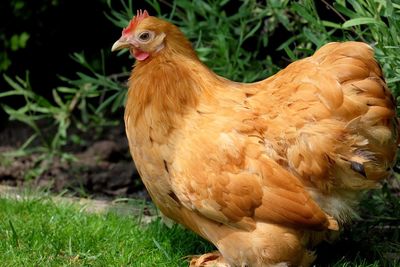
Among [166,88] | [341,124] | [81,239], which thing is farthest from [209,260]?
[341,124]

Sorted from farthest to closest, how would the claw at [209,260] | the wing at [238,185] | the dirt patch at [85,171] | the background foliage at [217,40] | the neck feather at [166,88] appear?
1. the dirt patch at [85,171]
2. the background foliage at [217,40]
3. the claw at [209,260]
4. the neck feather at [166,88]
5. the wing at [238,185]

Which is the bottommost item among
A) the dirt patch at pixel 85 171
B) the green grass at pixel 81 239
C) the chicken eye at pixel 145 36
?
the dirt patch at pixel 85 171

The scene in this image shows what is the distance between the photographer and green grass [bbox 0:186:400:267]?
4.45 m

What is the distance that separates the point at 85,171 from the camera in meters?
6.58

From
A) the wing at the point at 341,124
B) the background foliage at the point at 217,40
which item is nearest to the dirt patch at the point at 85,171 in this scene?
the background foliage at the point at 217,40

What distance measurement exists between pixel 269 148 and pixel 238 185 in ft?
0.83

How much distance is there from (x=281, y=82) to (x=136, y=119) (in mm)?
790

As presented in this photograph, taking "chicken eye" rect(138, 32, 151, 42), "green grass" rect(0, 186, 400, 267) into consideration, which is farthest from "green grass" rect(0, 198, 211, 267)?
"chicken eye" rect(138, 32, 151, 42)

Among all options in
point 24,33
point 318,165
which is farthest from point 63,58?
point 318,165

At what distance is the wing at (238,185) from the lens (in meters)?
3.97

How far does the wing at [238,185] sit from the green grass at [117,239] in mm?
614

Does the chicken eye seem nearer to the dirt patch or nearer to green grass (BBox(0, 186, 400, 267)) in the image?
green grass (BBox(0, 186, 400, 267))

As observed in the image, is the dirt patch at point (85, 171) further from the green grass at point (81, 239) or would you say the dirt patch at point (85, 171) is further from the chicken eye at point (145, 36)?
the chicken eye at point (145, 36)

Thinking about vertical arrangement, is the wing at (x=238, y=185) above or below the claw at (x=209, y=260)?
above
